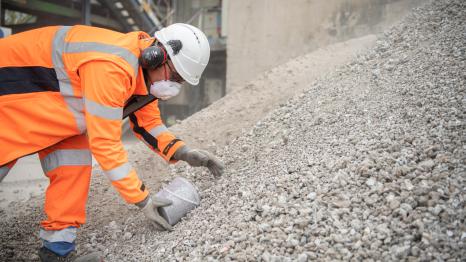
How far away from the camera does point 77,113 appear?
2395 millimetres

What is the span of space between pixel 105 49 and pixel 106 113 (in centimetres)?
40

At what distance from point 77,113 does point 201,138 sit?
2283mm

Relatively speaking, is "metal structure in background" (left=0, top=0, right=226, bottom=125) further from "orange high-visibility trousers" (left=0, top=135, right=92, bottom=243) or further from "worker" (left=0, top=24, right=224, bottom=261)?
"orange high-visibility trousers" (left=0, top=135, right=92, bottom=243)

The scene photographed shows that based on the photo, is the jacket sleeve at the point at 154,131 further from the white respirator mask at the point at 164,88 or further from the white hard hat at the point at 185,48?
the white hard hat at the point at 185,48

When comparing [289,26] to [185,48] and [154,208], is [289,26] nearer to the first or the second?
[185,48]

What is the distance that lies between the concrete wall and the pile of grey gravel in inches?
138

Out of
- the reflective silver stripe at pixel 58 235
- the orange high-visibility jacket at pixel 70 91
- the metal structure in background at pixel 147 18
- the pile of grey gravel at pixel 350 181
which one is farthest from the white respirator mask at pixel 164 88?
the metal structure in background at pixel 147 18

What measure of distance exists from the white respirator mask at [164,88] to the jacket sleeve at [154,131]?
38 cm

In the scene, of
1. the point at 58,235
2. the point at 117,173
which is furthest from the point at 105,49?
the point at 58,235

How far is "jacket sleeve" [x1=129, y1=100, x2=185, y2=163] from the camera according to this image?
9.82 ft

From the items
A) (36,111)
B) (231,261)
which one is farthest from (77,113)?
(231,261)

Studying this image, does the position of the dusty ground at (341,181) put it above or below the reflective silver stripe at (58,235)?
above

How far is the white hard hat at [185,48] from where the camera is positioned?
256cm

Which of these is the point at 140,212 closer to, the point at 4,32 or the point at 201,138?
the point at 201,138
